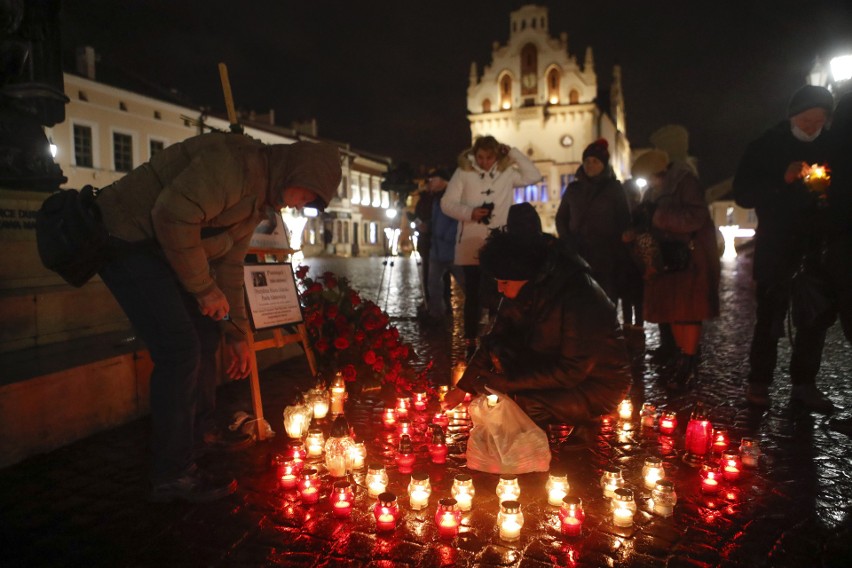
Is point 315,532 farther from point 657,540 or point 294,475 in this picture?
point 657,540

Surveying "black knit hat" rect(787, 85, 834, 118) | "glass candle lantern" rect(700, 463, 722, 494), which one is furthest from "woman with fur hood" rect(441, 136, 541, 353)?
"glass candle lantern" rect(700, 463, 722, 494)

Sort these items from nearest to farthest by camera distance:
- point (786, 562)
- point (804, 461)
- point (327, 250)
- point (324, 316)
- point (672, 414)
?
point (786, 562) → point (804, 461) → point (672, 414) → point (324, 316) → point (327, 250)

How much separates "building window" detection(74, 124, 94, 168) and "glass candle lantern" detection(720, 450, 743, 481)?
36512 millimetres

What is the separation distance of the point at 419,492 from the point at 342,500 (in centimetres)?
38

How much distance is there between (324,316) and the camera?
497cm

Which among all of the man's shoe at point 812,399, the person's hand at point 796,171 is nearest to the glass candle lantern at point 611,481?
the man's shoe at point 812,399

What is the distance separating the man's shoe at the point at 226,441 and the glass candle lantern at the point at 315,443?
0.50 m

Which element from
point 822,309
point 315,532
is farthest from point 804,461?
point 315,532

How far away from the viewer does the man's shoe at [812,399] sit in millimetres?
4496

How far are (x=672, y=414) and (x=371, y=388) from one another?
94.0 inches

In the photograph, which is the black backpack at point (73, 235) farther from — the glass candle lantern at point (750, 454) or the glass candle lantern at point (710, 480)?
the glass candle lantern at point (750, 454)

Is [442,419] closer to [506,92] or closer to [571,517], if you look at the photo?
[571,517]

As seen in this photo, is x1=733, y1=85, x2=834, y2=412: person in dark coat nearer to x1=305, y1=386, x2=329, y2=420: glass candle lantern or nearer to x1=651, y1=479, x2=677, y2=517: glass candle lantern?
x1=651, y1=479, x2=677, y2=517: glass candle lantern

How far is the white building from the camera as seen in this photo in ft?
195
